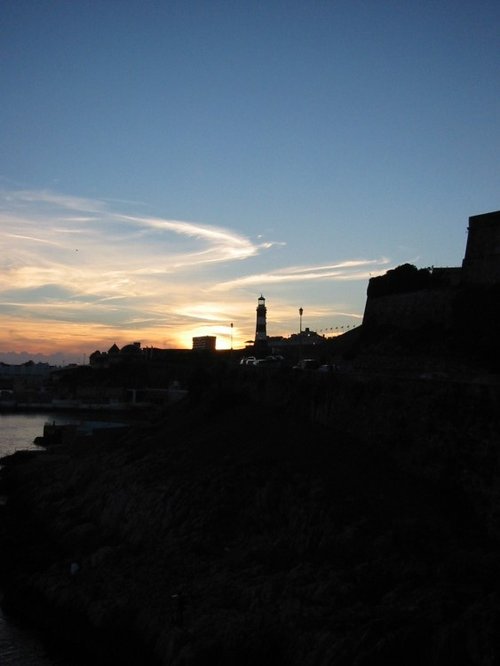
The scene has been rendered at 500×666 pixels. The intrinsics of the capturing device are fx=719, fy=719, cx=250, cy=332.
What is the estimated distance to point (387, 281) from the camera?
3944 centimetres

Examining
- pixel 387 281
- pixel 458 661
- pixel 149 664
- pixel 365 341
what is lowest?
pixel 149 664

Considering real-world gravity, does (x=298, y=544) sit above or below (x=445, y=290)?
below

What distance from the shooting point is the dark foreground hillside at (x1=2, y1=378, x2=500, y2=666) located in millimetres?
13578

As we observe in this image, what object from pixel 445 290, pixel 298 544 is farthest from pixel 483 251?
pixel 298 544

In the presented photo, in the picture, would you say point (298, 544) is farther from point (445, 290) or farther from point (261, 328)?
point (261, 328)

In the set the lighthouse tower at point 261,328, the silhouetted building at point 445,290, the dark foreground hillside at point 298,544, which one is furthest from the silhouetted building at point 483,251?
the lighthouse tower at point 261,328

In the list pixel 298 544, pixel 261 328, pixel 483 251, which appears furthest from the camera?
pixel 261 328

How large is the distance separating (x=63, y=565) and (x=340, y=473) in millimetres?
8525

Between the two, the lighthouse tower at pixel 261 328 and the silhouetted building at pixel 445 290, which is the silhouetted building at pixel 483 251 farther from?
the lighthouse tower at pixel 261 328

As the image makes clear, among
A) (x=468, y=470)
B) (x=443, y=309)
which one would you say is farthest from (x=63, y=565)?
(x=443, y=309)

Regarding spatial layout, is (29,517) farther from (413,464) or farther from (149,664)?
(413,464)

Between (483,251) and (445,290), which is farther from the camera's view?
(445,290)

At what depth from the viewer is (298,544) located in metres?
17.9

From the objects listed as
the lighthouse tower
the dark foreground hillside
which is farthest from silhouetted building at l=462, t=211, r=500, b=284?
the lighthouse tower
